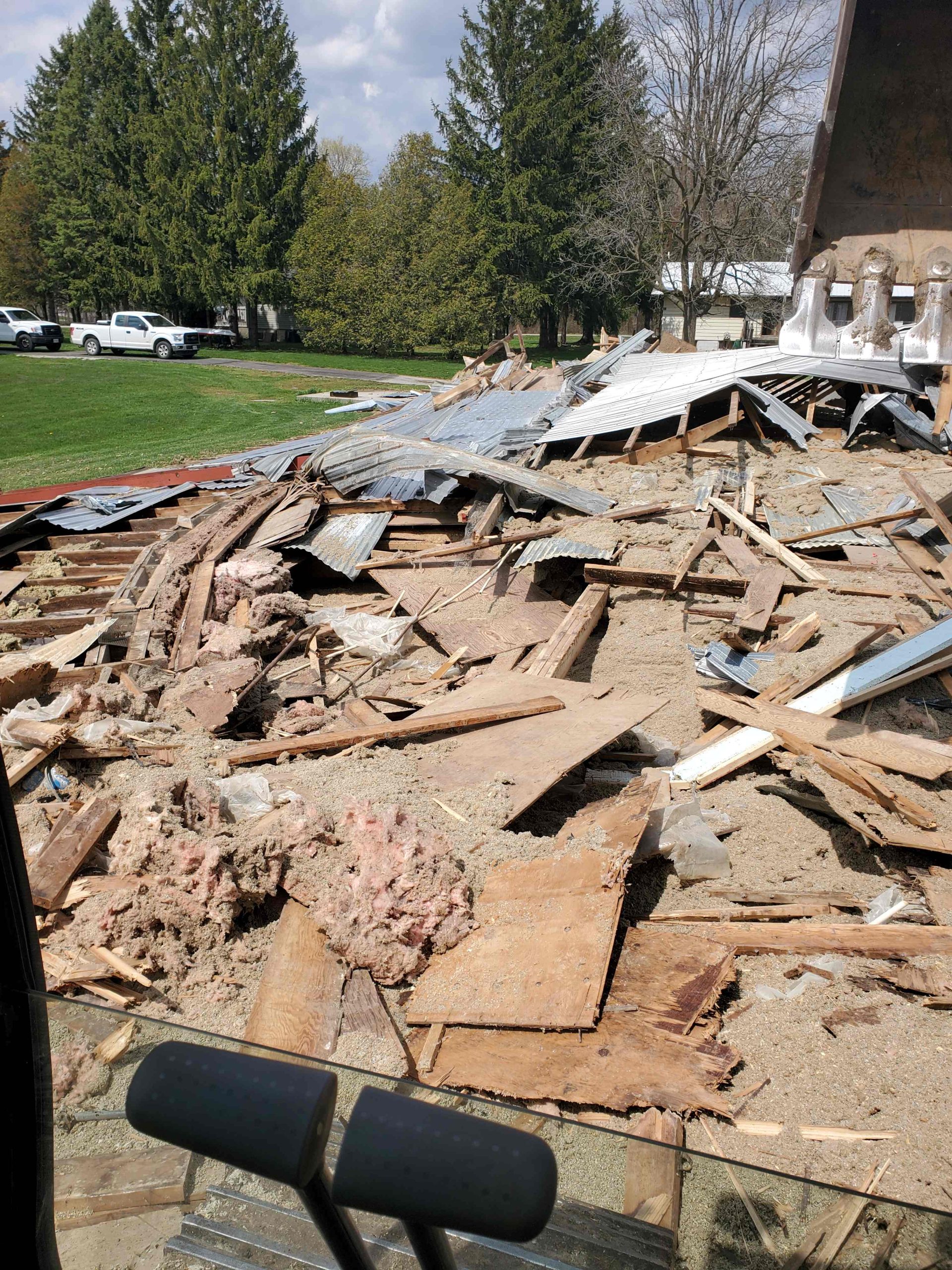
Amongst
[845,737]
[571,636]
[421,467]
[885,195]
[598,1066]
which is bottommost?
[598,1066]

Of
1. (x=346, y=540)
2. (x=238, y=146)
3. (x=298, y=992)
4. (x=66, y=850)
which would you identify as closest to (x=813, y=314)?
(x=298, y=992)

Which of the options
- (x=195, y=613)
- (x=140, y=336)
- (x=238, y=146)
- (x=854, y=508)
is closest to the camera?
(x=195, y=613)

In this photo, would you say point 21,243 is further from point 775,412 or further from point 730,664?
point 730,664

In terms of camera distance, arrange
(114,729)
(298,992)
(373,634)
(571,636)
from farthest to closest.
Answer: (373,634), (571,636), (114,729), (298,992)

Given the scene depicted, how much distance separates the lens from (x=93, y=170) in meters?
45.3

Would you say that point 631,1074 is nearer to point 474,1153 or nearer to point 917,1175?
point 917,1175

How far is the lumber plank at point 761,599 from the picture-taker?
693 cm

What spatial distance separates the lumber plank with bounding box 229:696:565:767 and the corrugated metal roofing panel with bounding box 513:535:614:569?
265cm

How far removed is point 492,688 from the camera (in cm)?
619

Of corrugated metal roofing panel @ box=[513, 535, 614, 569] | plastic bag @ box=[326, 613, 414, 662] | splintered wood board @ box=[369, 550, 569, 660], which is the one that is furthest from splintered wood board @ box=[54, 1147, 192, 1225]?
corrugated metal roofing panel @ box=[513, 535, 614, 569]

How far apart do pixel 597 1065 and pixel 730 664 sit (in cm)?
364

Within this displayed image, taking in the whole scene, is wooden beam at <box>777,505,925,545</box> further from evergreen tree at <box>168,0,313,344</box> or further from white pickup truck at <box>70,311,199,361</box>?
evergreen tree at <box>168,0,313,344</box>

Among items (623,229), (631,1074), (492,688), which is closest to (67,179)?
(623,229)

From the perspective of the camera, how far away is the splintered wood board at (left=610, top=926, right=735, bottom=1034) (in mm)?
3566
